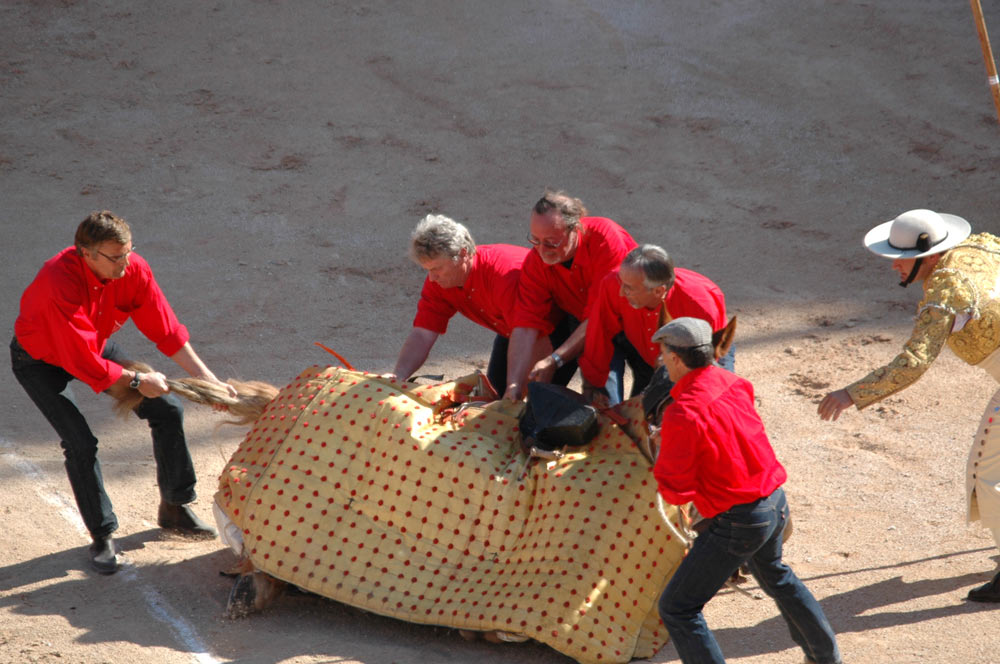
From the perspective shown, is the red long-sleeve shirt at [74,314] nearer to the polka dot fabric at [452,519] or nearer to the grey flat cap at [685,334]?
the polka dot fabric at [452,519]

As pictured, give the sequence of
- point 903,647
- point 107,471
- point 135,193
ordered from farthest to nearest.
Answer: point 135,193 → point 107,471 → point 903,647

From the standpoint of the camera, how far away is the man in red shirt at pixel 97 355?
217 inches

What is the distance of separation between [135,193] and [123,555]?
5984 millimetres

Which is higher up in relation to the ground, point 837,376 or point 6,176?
point 6,176

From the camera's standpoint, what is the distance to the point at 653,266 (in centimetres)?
512

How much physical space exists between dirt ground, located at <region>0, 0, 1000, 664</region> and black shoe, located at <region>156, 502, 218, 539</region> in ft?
0.71

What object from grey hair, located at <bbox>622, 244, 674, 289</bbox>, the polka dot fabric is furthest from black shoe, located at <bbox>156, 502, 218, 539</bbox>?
grey hair, located at <bbox>622, 244, 674, 289</bbox>

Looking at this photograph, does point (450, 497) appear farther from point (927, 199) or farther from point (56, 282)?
point (927, 199)

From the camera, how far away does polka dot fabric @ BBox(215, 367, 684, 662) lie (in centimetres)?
507

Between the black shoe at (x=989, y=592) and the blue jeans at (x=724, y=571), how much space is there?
4.28 ft

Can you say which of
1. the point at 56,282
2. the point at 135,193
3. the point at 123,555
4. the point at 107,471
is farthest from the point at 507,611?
the point at 135,193

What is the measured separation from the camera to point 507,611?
505 centimetres

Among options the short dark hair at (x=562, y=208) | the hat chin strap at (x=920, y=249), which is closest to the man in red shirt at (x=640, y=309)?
the short dark hair at (x=562, y=208)

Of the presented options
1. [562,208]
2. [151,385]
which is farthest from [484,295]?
[151,385]
